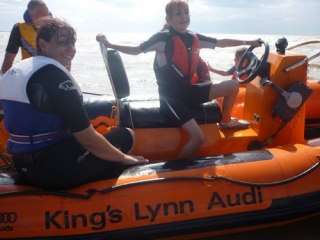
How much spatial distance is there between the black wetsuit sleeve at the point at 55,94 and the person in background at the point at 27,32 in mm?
2111

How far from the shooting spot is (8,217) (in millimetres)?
2367

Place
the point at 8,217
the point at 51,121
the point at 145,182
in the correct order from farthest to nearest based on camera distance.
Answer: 1. the point at 145,182
2. the point at 8,217
3. the point at 51,121

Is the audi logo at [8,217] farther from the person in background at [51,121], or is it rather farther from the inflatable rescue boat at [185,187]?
the person in background at [51,121]

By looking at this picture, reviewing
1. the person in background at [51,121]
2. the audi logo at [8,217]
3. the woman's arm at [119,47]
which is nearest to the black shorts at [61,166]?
the person in background at [51,121]

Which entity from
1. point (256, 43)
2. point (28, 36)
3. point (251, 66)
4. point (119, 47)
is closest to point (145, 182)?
point (119, 47)

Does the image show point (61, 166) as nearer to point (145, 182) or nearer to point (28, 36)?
point (145, 182)

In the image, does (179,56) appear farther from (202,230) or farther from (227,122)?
(202,230)

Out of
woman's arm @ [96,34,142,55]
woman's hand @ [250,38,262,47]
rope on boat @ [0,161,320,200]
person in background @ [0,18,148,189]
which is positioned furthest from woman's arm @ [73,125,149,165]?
woman's hand @ [250,38,262,47]

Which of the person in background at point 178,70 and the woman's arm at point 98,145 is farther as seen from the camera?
the person in background at point 178,70

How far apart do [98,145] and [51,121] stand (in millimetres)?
294

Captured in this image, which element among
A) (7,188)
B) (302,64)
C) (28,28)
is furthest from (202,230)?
(28,28)

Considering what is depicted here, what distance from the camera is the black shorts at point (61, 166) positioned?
7.45 feet

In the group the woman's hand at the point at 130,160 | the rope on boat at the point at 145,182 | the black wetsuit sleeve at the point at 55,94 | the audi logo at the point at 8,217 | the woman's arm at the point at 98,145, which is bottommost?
the audi logo at the point at 8,217

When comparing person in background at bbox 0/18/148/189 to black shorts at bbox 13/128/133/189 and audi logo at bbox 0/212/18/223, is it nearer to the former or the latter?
black shorts at bbox 13/128/133/189
